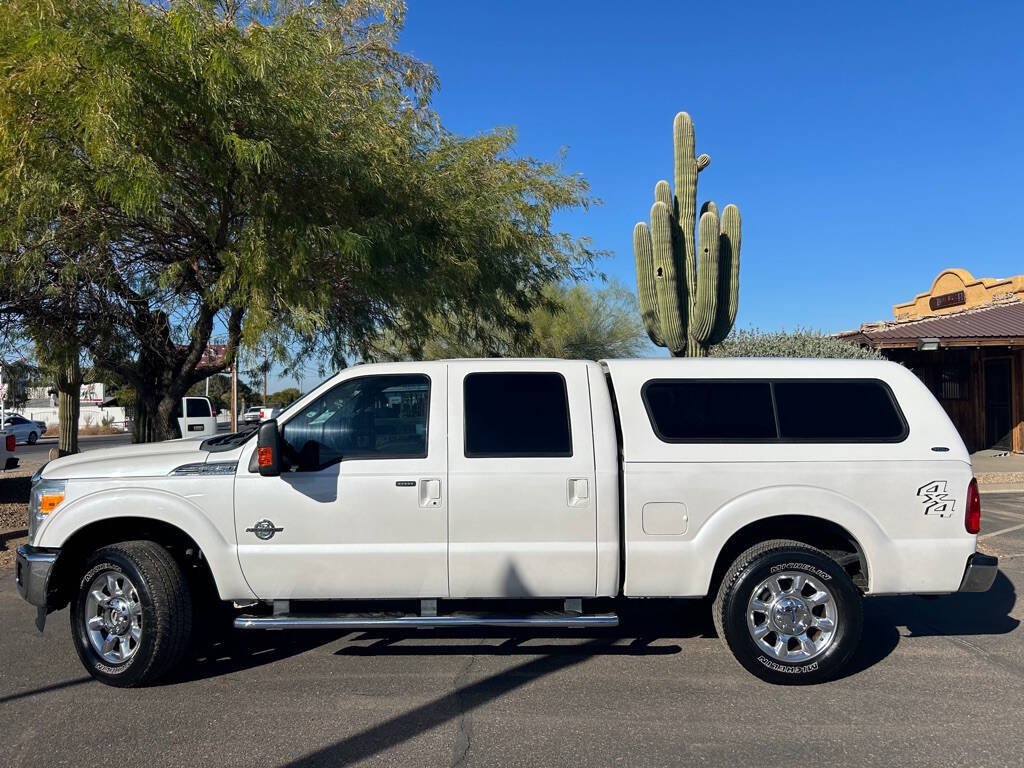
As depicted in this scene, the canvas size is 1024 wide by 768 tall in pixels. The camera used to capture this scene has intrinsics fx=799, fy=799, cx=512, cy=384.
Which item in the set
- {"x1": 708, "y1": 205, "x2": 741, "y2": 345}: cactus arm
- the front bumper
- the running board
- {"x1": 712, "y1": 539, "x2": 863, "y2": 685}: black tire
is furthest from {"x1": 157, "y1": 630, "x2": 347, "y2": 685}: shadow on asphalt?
{"x1": 708, "y1": 205, "x2": 741, "y2": 345}: cactus arm

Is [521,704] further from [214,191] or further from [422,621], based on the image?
[214,191]

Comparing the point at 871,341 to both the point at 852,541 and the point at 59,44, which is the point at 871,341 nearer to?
the point at 852,541

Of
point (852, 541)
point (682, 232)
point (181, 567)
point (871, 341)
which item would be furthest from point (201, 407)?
point (852, 541)

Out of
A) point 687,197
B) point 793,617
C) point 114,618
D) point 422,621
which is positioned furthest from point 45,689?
point 687,197

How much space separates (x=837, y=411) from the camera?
206 inches

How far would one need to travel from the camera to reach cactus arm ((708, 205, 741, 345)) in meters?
17.7

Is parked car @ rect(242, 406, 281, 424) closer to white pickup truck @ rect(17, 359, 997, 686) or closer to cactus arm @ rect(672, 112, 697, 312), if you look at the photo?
white pickup truck @ rect(17, 359, 997, 686)

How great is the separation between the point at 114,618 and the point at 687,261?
49.1 feet

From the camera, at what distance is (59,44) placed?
7.09 m

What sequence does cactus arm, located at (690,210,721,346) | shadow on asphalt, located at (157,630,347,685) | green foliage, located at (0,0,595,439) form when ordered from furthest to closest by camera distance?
cactus arm, located at (690,210,721,346)
green foliage, located at (0,0,595,439)
shadow on asphalt, located at (157,630,347,685)

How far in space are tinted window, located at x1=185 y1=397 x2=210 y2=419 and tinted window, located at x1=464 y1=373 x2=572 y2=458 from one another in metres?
23.1

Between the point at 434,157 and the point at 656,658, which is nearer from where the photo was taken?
the point at 656,658

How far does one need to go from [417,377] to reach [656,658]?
8.20ft

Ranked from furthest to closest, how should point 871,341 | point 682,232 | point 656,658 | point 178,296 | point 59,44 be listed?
point 682,232 < point 871,341 < point 178,296 < point 59,44 < point 656,658
